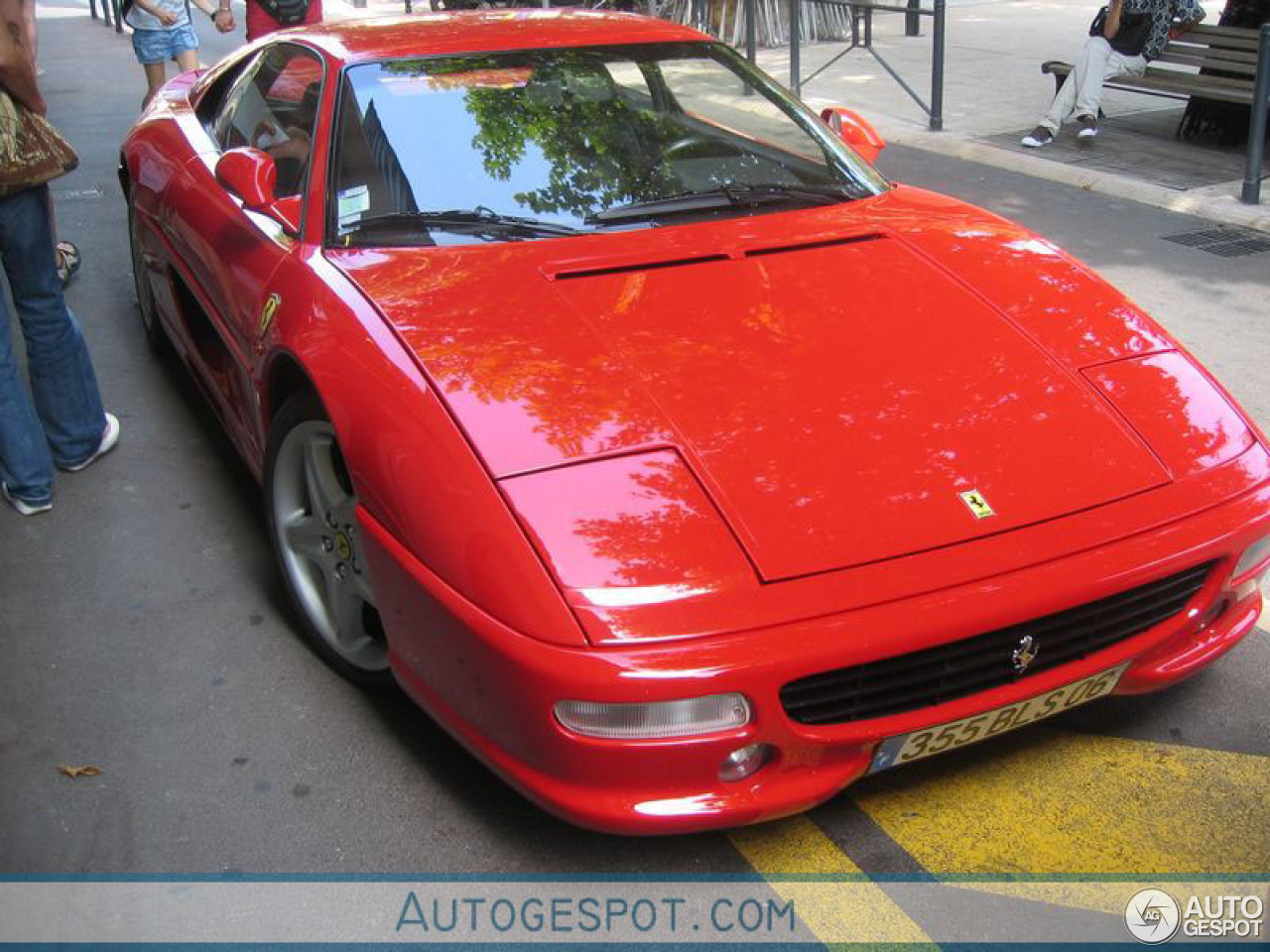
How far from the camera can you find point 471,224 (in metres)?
3.34

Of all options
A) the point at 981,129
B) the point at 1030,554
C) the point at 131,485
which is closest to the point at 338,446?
the point at 1030,554

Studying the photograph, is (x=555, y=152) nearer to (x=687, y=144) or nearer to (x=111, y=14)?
(x=687, y=144)

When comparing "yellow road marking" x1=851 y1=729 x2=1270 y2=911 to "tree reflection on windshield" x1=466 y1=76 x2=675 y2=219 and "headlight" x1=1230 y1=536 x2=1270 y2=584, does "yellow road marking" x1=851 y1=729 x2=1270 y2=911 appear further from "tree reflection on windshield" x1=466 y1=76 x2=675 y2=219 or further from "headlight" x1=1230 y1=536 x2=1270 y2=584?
"tree reflection on windshield" x1=466 y1=76 x2=675 y2=219

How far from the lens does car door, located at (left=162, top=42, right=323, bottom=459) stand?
3502 mm

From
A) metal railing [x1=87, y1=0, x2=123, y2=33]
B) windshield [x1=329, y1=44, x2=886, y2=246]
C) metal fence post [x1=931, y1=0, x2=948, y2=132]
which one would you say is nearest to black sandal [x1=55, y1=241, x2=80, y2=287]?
windshield [x1=329, y1=44, x2=886, y2=246]

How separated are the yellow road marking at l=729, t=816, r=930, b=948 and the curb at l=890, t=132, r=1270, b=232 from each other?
549 centimetres

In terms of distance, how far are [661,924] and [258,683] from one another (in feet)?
4.22

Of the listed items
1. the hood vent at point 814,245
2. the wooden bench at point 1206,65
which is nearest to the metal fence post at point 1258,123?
the wooden bench at point 1206,65

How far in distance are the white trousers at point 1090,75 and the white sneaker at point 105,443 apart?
634 cm

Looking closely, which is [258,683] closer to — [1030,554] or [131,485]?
[131,485]

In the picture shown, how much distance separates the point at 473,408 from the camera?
8.74 feet

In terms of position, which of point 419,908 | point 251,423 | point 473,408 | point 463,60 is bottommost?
point 419,908

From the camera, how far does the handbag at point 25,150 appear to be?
392 centimetres

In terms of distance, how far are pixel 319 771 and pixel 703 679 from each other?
112cm
